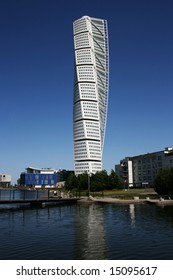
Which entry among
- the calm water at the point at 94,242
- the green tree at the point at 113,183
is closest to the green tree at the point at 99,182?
the green tree at the point at 113,183

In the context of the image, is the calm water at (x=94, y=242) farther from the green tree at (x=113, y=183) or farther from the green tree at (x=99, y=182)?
the green tree at (x=113, y=183)

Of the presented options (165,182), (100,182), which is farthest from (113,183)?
(165,182)

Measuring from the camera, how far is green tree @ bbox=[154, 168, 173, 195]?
10281cm

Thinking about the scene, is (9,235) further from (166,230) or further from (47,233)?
(166,230)

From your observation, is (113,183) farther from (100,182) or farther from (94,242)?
(94,242)

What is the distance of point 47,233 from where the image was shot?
41062 millimetres

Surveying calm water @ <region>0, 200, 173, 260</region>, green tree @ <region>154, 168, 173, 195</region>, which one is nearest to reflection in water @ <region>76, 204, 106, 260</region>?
calm water @ <region>0, 200, 173, 260</region>

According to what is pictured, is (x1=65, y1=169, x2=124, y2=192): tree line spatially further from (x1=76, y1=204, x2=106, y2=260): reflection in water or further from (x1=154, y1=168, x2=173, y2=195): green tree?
(x1=76, y1=204, x2=106, y2=260): reflection in water

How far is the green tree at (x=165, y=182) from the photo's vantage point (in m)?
103

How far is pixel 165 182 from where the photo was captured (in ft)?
341

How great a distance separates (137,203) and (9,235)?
56.7 m

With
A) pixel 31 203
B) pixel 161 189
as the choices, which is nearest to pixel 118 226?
pixel 31 203

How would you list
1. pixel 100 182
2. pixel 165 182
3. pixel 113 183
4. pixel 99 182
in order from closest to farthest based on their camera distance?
1. pixel 165 182
2. pixel 99 182
3. pixel 100 182
4. pixel 113 183
